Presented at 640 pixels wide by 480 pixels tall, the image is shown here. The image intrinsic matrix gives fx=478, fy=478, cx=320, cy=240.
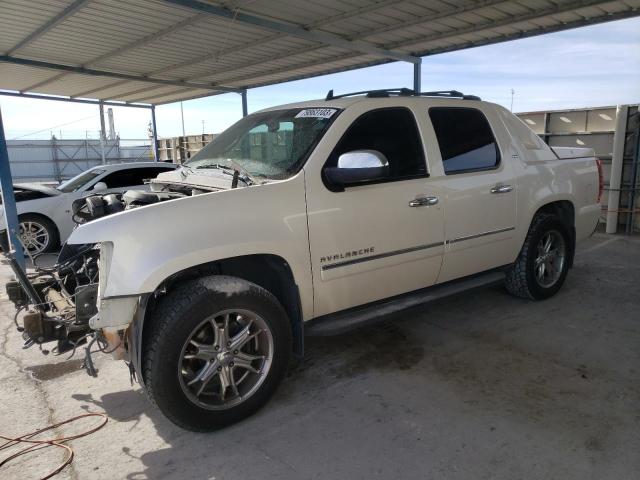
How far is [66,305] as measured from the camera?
318 centimetres

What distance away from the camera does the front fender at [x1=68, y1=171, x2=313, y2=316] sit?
103 inches

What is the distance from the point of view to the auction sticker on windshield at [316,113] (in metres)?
3.54

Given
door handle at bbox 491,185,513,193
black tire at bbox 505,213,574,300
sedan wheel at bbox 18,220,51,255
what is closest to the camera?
door handle at bbox 491,185,513,193

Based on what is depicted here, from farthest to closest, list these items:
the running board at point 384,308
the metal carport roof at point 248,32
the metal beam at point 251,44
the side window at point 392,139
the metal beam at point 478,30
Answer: the metal beam at point 478,30, the metal beam at point 251,44, the metal carport roof at point 248,32, the side window at point 392,139, the running board at point 384,308

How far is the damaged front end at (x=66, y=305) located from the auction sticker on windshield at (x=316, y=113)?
5.78 ft

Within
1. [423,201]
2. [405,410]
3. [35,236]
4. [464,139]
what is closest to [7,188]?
[35,236]

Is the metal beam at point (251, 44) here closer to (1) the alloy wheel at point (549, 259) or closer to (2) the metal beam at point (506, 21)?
(2) the metal beam at point (506, 21)

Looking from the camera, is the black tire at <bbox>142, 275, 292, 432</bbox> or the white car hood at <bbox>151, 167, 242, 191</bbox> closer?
the black tire at <bbox>142, 275, 292, 432</bbox>

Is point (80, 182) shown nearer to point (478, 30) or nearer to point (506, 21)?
point (478, 30)

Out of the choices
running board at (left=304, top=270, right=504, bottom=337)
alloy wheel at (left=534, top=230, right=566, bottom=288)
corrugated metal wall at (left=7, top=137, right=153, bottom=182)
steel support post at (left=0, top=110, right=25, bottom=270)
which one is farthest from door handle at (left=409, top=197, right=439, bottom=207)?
corrugated metal wall at (left=7, top=137, right=153, bottom=182)

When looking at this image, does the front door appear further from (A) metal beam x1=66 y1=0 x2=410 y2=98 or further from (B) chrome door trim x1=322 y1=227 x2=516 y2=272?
(A) metal beam x1=66 y1=0 x2=410 y2=98

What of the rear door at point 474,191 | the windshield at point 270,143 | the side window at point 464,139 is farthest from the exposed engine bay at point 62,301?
the side window at point 464,139

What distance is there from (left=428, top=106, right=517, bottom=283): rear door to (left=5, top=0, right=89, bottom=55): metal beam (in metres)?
5.58

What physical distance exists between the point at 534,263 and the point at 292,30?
209 inches
